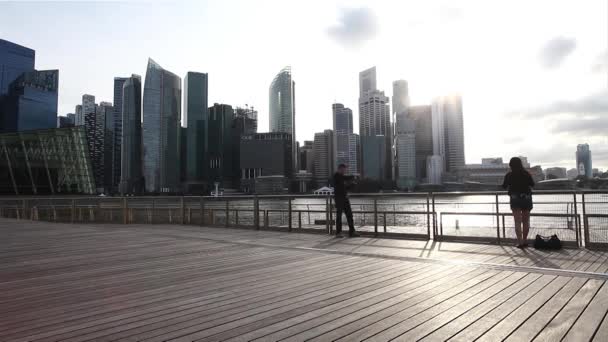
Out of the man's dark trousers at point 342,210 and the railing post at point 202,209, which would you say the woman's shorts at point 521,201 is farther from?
the railing post at point 202,209

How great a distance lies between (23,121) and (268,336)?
12544cm

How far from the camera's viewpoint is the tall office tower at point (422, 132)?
547 feet

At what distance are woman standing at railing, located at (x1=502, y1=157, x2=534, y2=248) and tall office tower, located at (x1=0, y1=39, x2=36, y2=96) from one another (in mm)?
140441

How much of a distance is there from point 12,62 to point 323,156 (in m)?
115

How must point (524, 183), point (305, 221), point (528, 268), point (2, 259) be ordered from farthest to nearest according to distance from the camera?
point (305, 221)
point (524, 183)
point (2, 259)
point (528, 268)

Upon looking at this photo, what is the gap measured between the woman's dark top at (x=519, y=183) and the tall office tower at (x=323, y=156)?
141 metres

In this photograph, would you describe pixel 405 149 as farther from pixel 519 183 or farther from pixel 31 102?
pixel 519 183

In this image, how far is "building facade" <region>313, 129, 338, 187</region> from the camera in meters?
165

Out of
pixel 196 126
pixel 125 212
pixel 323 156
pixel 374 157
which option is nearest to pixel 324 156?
pixel 323 156

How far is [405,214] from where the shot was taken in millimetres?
9203

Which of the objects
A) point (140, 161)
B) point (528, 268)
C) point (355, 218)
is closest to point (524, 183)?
point (528, 268)

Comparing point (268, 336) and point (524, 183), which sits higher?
point (524, 183)

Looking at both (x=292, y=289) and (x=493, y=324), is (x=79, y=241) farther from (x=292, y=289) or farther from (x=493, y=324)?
(x=493, y=324)

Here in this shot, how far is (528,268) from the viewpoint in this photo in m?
5.00
